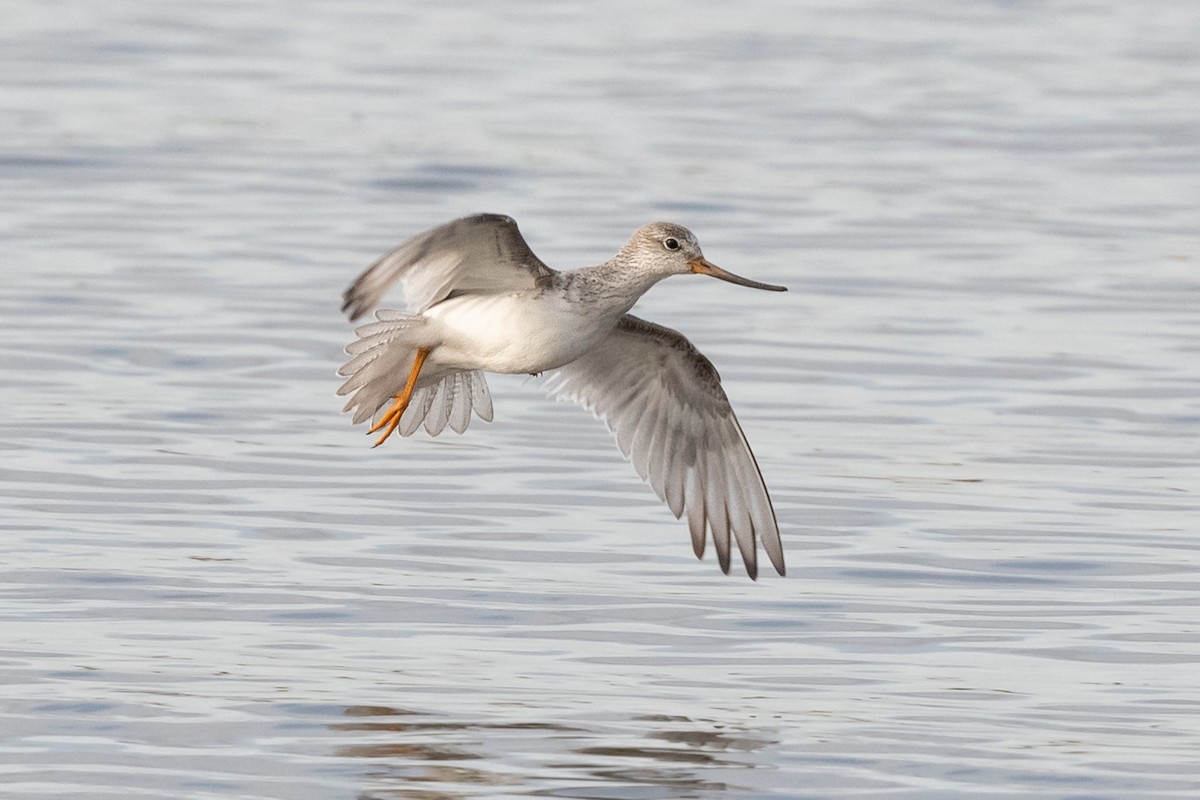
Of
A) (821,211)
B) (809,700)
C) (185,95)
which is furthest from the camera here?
(185,95)

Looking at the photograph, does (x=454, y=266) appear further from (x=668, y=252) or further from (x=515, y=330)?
(x=668, y=252)

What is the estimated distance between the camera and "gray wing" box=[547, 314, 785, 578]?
12.2 metres

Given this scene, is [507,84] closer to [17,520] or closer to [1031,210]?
[1031,210]

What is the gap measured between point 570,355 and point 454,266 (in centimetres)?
61

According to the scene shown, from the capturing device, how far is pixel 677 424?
1262 centimetres

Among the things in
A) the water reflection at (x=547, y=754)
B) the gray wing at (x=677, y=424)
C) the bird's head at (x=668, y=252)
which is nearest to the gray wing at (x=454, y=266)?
the bird's head at (x=668, y=252)

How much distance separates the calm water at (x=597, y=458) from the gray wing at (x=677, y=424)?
0.96ft

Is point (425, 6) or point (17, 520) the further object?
point (425, 6)

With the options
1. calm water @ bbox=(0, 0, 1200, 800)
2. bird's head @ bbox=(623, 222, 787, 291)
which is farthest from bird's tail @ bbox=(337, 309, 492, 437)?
bird's head @ bbox=(623, 222, 787, 291)

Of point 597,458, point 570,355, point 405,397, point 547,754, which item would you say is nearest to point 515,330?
point 570,355

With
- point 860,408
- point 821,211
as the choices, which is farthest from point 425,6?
point 860,408

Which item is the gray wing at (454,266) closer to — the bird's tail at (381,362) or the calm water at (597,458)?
the bird's tail at (381,362)

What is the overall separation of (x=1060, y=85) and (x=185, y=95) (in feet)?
31.5

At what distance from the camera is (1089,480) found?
1388 cm
